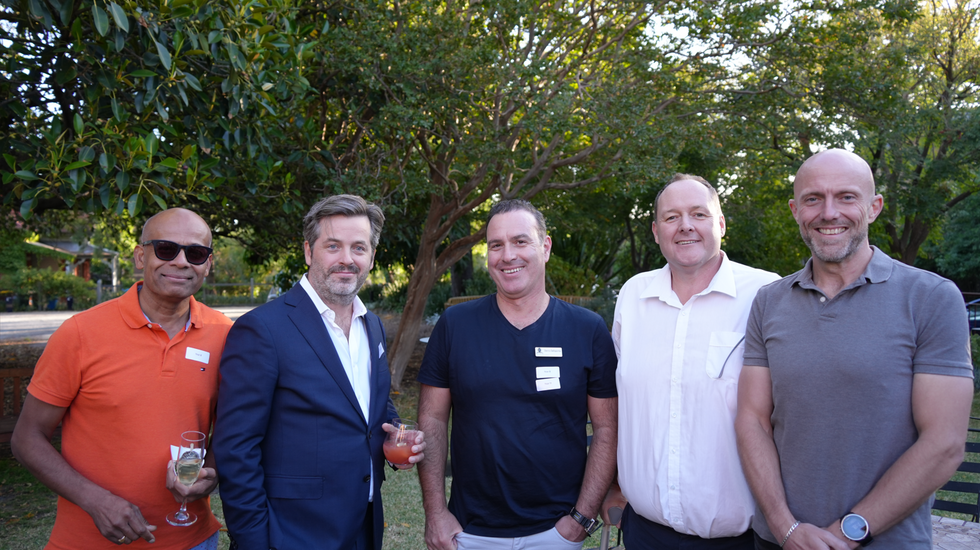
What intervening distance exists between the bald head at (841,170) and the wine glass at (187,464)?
248 cm

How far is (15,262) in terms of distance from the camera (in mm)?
31406

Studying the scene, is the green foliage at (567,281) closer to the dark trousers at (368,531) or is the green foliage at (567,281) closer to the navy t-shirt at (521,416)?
the navy t-shirt at (521,416)

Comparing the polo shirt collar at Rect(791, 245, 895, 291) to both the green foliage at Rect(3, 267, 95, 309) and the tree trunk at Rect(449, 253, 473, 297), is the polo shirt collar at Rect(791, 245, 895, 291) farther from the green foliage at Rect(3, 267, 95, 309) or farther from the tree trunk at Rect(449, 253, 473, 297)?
the green foliage at Rect(3, 267, 95, 309)

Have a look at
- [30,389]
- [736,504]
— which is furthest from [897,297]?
[30,389]

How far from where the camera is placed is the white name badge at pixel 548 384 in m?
2.78

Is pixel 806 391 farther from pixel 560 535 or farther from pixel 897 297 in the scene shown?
pixel 560 535

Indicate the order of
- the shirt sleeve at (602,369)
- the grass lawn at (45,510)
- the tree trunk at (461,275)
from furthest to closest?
the tree trunk at (461,275) < the grass lawn at (45,510) < the shirt sleeve at (602,369)

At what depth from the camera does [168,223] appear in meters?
2.86

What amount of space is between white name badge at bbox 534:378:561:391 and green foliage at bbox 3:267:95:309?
31.8 m

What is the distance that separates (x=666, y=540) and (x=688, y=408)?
1.78 feet

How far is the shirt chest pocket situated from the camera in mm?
2539

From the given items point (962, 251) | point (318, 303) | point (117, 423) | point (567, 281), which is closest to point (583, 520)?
point (318, 303)

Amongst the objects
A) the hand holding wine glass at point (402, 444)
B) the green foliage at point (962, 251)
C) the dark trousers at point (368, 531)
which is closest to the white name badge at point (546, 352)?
the hand holding wine glass at point (402, 444)

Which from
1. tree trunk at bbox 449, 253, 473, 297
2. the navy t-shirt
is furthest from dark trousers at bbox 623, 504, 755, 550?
tree trunk at bbox 449, 253, 473, 297
